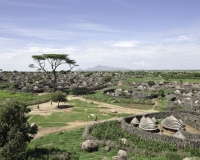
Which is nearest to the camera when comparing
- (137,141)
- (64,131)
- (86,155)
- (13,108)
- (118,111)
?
(13,108)

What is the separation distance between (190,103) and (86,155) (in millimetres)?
28957

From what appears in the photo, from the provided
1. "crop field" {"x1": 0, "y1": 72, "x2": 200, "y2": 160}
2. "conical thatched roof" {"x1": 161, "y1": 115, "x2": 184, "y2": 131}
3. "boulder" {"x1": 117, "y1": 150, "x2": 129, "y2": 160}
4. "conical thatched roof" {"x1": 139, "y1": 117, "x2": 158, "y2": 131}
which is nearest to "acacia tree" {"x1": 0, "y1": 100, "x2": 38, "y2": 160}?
"crop field" {"x1": 0, "y1": 72, "x2": 200, "y2": 160}

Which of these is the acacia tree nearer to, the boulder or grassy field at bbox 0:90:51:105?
the boulder

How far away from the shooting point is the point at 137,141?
22188 millimetres

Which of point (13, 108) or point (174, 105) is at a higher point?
point (13, 108)

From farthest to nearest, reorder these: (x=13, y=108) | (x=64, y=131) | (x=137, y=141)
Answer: (x=64, y=131) → (x=137, y=141) → (x=13, y=108)

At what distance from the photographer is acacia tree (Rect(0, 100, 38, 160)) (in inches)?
613

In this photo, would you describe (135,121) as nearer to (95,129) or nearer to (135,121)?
(135,121)

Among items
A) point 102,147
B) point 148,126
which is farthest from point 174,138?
point 102,147

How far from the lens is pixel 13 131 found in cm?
1641

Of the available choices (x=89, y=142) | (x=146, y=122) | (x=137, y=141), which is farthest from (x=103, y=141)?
(x=146, y=122)

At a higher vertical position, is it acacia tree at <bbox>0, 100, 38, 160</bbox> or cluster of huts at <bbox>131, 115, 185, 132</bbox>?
acacia tree at <bbox>0, 100, 38, 160</bbox>

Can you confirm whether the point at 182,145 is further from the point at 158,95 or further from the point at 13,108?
the point at 158,95

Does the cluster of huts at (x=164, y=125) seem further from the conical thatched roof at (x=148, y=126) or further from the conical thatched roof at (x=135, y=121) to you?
the conical thatched roof at (x=135, y=121)
